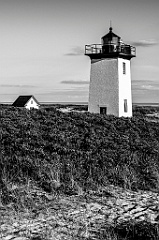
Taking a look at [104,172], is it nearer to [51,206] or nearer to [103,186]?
[103,186]

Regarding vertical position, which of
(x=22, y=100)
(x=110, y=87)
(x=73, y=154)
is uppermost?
(x=22, y=100)

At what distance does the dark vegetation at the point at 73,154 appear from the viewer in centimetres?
955

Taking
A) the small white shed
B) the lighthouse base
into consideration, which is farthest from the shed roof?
the lighthouse base

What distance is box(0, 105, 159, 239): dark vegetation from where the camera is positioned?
955cm

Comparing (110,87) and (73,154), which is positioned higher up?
(110,87)

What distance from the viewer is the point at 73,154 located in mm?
11852

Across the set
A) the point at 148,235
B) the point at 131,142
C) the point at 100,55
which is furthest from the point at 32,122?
the point at 100,55

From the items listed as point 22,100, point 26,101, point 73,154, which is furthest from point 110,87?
point 22,100

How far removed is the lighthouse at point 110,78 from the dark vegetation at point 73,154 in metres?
10.4

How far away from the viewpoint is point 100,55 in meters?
29.0

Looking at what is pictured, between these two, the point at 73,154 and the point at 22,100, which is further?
the point at 22,100

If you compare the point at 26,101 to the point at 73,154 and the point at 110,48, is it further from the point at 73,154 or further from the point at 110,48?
the point at 73,154

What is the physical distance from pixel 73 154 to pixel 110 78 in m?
17.6

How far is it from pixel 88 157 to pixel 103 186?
2.29 meters
